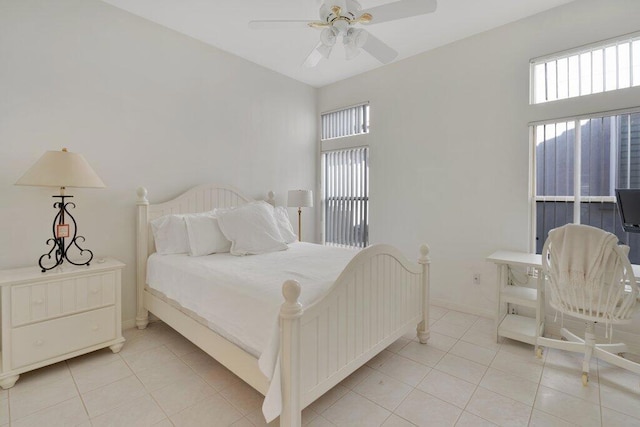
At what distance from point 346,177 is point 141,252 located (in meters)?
2.70

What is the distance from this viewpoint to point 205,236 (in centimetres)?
271

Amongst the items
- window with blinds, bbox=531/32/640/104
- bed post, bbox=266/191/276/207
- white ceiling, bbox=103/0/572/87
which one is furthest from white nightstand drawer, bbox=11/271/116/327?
window with blinds, bbox=531/32/640/104

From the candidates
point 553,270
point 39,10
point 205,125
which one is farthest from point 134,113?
point 553,270

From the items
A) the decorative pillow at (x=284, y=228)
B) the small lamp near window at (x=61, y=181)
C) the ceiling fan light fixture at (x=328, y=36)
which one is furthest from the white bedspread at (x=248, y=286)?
the ceiling fan light fixture at (x=328, y=36)

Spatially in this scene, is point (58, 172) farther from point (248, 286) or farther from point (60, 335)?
point (248, 286)

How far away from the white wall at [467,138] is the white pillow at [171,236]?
231cm

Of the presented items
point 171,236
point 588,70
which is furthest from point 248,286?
point 588,70

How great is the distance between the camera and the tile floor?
1685 mm

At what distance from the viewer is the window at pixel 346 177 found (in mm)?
4152

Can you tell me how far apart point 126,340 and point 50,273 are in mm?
857

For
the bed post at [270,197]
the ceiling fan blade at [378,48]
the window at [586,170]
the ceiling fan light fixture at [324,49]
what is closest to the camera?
the ceiling fan blade at [378,48]

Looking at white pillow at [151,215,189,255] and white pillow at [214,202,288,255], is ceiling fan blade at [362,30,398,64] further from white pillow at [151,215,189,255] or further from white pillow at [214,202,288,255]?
white pillow at [151,215,189,255]

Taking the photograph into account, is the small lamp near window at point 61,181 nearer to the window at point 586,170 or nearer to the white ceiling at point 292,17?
the white ceiling at point 292,17

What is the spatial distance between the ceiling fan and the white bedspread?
164cm
